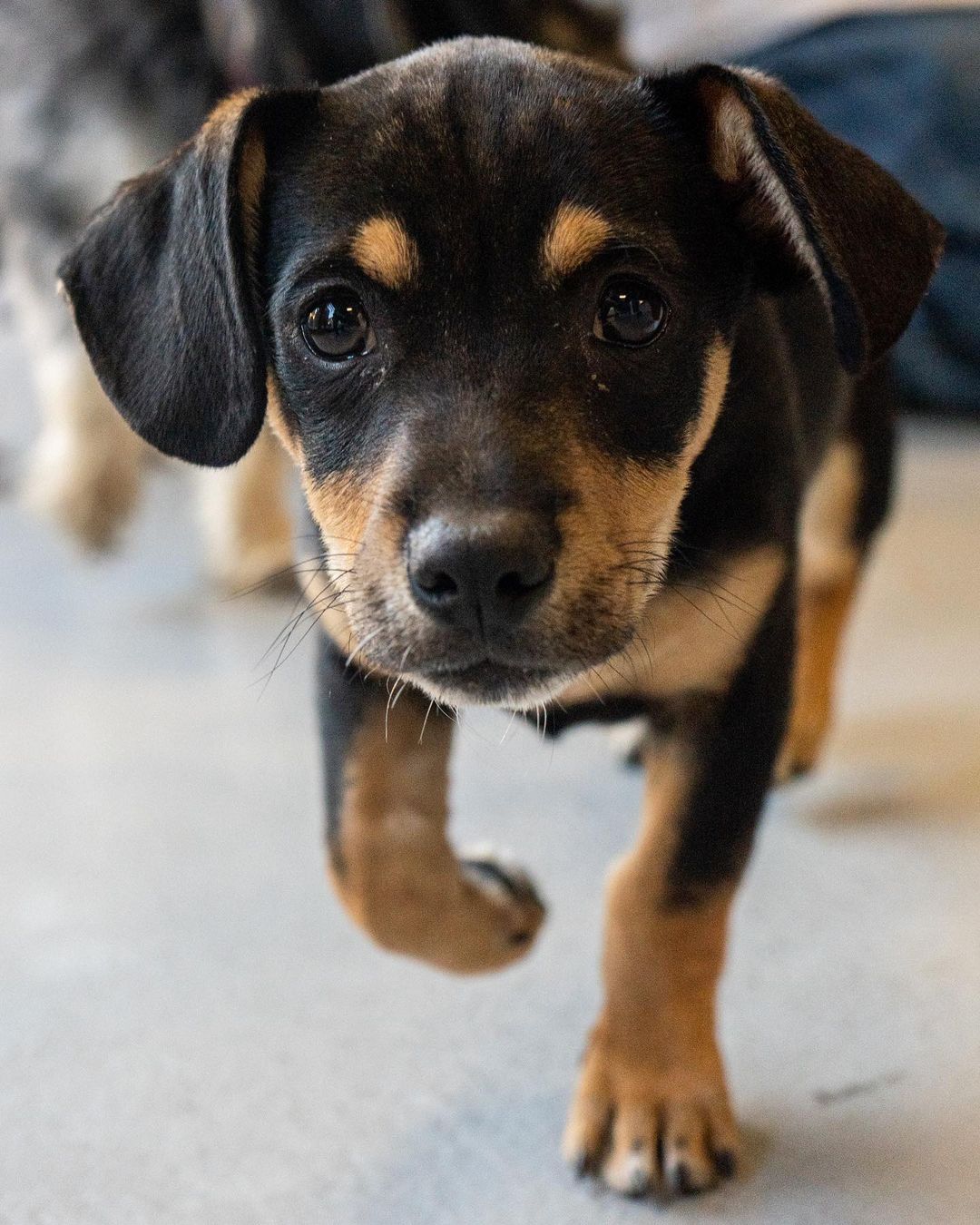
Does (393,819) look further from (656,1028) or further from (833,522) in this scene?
(833,522)

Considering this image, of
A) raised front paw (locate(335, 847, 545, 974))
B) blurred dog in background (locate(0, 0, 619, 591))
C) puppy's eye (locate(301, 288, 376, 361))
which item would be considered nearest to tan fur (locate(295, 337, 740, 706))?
puppy's eye (locate(301, 288, 376, 361))

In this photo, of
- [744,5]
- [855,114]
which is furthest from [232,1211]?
[744,5]

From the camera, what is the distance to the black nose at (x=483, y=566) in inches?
46.1

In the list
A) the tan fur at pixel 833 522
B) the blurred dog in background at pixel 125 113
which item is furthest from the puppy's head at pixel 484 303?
the blurred dog in background at pixel 125 113

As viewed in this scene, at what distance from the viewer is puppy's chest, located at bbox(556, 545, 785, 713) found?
1.46 m

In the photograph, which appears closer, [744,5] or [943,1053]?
[943,1053]

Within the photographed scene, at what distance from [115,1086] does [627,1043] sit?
0.56 metres

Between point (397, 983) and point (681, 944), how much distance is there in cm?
45

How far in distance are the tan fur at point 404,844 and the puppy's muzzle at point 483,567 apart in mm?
346

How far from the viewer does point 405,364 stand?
51.9 inches

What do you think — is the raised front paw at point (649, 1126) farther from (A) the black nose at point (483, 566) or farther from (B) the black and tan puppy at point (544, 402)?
(A) the black nose at point (483, 566)

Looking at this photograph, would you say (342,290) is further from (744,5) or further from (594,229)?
(744,5)

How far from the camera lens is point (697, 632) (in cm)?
147

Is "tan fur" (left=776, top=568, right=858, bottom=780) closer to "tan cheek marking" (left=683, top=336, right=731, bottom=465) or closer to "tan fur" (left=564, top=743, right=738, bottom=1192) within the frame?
"tan fur" (left=564, top=743, right=738, bottom=1192)
